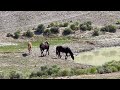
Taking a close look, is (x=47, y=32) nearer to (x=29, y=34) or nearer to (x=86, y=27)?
(x=29, y=34)

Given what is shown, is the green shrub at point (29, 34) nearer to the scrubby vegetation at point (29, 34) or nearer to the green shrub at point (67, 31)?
the scrubby vegetation at point (29, 34)

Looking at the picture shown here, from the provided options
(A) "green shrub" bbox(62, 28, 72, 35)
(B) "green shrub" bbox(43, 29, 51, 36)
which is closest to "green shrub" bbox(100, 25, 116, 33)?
(A) "green shrub" bbox(62, 28, 72, 35)

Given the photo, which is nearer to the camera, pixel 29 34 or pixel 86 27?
pixel 29 34

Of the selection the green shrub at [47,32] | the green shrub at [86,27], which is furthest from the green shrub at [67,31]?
the green shrub at [86,27]

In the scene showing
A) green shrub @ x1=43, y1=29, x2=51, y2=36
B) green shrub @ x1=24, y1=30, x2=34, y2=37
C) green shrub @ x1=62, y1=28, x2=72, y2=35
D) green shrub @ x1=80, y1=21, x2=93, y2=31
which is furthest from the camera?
green shrub @ x1=80, y1=21, x2=93, y2=31

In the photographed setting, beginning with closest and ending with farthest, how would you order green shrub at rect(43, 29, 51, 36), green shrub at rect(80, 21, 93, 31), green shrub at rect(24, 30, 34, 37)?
green shrub at rect(24, 30, 34, 37) < green shrub at rect(43, 29, 51, 36) < green shrub at rect(80, 21, 93, 31)

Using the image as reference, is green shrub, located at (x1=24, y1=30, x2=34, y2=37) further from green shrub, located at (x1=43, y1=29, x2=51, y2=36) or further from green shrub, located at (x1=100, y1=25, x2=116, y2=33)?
green shrub, located at (x1=100, y1=25, x2=116, y2=33)

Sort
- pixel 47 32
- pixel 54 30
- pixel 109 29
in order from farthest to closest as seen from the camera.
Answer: pixel 109 29
pixel 47 32
pixel 54 30

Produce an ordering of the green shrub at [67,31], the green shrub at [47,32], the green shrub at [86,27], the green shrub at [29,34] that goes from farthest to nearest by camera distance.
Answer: the green shrub at [86,27] → the green shrub at [47,32] → the green shrub at [67,31] → the green shrub at [29,34]

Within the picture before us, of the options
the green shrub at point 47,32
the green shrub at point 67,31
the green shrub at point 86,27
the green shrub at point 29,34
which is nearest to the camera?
the green shrub at point 29,34

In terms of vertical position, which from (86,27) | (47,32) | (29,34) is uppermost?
(86,27)

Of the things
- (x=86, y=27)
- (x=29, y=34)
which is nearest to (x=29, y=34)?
(x=29, y=34)
